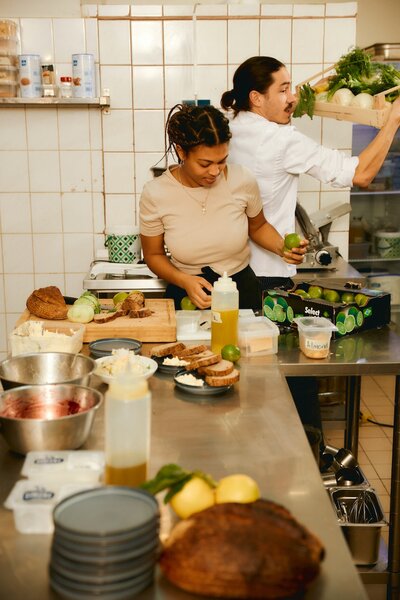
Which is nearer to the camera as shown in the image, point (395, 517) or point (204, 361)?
point (204, 361)

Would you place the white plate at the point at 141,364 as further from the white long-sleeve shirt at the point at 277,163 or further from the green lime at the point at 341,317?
the white long-sleeve shirt at the point at 277,163

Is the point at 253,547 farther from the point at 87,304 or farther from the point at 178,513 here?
the point at 87,304

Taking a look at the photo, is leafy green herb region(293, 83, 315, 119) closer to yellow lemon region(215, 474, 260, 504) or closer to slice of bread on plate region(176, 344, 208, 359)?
slice of bread on plate region(176, 344, 208, 359)

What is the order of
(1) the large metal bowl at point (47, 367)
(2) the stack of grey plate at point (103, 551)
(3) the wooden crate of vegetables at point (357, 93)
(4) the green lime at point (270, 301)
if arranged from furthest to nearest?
(3) the wooden crate of vegetables at point (357, 93), (4) the green lime at point (270, 301), (1) the large metal bowl at point (47, 367), (2) the stack of grey plate at point (103, 551)

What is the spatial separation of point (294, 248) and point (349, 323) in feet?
1.21

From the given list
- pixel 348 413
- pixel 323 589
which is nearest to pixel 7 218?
pixel 348 413

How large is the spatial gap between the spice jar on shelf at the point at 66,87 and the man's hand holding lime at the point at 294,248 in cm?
184

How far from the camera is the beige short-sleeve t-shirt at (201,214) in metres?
2.86

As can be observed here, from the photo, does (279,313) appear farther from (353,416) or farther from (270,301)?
(353,416)

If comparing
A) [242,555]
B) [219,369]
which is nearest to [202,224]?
[219,369]

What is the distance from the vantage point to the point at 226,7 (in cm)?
393

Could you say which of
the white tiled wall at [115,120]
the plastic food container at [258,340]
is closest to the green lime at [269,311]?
the plastic food container at [258,340]

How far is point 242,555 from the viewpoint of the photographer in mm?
1080

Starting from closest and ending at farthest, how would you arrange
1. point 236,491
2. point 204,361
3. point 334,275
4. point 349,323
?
point 236,491, point 204,361, point 349,323, point 334,275
